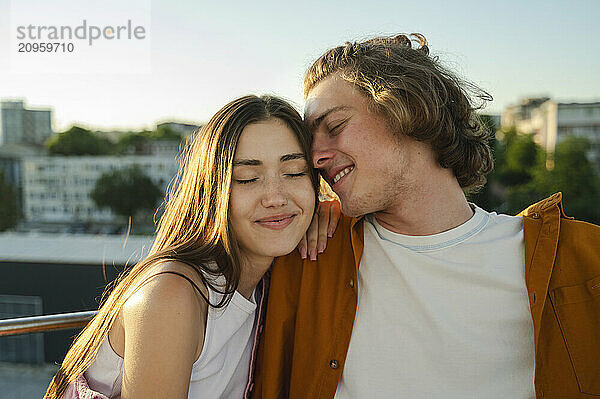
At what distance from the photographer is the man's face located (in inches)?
91.2

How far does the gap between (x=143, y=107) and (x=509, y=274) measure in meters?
73.1

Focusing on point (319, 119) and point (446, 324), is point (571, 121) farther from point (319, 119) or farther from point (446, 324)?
point (446, 324)

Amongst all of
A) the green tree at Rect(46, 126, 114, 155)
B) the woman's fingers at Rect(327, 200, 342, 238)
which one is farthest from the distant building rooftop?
the green tree at Rect(46, 126, 114, 155)

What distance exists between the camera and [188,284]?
1936 mm

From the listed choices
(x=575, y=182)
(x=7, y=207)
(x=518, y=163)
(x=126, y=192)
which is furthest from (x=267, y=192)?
(x=7, y=207)

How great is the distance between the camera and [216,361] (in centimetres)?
209

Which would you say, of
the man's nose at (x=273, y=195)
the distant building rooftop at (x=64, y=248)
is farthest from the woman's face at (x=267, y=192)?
the distant building rooftop at (x=64, y=248)

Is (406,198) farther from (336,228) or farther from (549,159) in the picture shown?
(549,159)

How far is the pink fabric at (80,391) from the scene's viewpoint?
2.03m

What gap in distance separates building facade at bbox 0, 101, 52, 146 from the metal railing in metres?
→ 70.0

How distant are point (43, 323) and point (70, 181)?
211ft

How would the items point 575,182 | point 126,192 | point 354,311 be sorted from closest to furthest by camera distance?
point 354,311, point 575,182, point 126,192

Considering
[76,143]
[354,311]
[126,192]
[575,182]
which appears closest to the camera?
[354,311]

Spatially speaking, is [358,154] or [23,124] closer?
[358,154]
